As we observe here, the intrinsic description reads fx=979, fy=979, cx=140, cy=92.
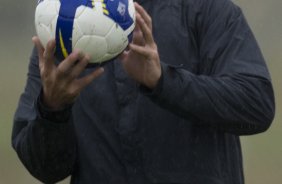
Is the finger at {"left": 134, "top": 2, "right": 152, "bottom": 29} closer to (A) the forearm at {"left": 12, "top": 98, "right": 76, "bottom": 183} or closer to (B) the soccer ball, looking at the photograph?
(B) the soccer ball

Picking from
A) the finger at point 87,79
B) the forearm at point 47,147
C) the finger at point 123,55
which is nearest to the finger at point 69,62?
the finger at point 87,79

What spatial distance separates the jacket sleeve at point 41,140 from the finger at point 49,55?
0.87ft

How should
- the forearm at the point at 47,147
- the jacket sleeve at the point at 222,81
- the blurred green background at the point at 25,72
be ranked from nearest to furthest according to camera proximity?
1. the jacket sleeve at the point at 222,81
2. the forearm at the point at 47,147
3. the blurred green background at the point at 25,72

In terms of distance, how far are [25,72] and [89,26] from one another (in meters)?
3.36

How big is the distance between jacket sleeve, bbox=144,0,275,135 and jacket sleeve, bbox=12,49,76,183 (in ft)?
1.23

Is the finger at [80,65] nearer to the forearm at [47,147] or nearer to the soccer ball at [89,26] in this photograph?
the soccer ball at [89,26]

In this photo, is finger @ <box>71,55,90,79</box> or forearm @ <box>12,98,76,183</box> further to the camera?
forearm @ <box>12,98,76,183</box>

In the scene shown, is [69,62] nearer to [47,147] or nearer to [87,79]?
[87,79]

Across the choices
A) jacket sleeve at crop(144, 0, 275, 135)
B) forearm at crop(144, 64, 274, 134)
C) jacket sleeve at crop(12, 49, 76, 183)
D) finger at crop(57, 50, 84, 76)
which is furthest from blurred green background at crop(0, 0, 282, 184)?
finger at crop(57, 50, 84, 76)

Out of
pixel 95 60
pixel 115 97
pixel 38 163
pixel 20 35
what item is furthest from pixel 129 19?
pixel 20 35

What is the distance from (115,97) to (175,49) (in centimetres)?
26

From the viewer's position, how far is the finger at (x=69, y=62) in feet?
9.68

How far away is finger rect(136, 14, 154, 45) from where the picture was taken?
3.04 metres

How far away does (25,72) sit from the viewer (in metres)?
6.30
